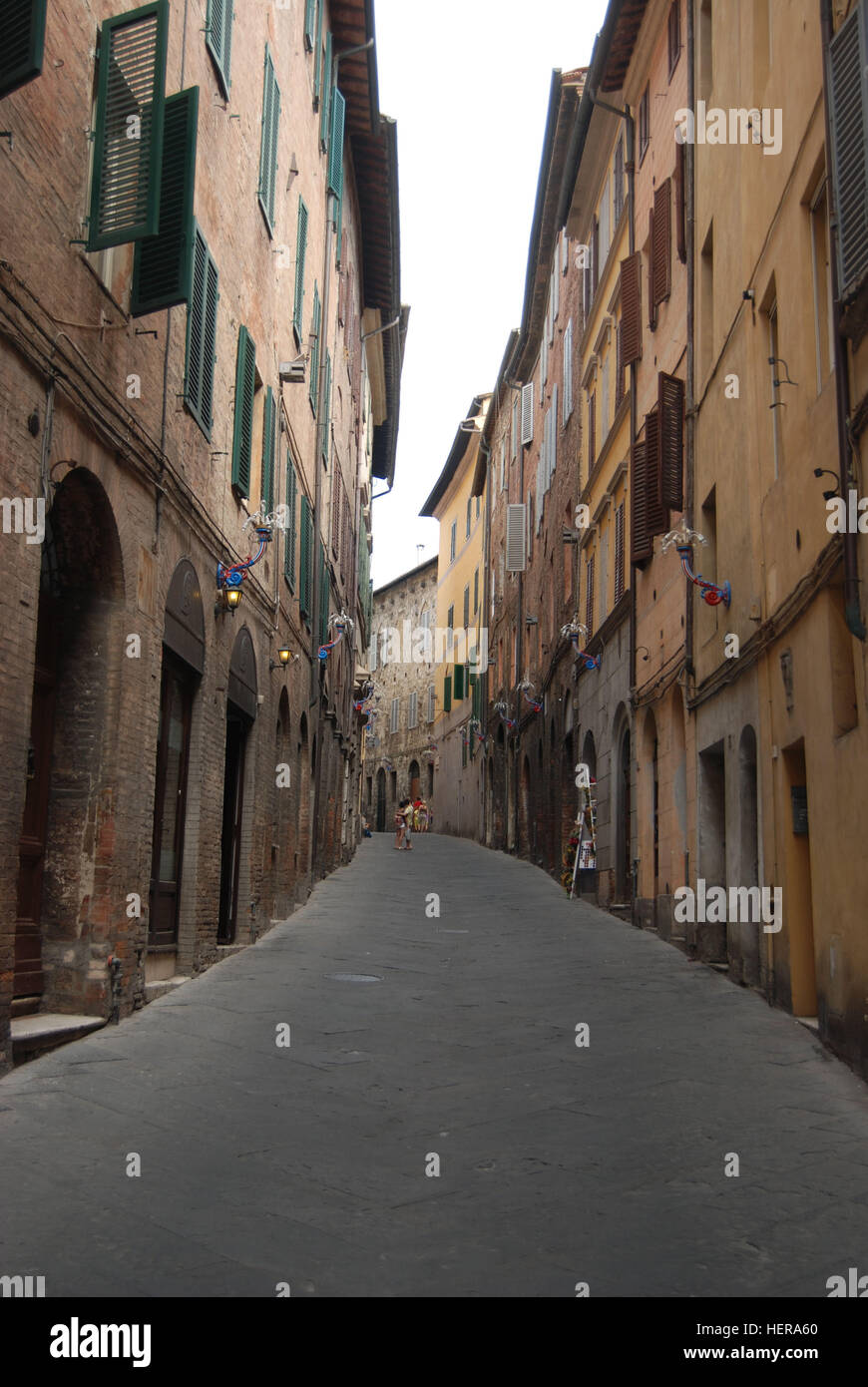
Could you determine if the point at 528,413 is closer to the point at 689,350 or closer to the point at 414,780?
the point at 689,350

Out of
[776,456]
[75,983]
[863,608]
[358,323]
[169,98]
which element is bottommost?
[75,983]

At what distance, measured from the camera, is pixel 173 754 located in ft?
→ 37.9

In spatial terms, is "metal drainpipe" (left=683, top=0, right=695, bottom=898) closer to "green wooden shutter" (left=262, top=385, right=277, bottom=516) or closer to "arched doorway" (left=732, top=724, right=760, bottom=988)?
"arched doorway" (left=732, top=724, right=760, bottom=988)

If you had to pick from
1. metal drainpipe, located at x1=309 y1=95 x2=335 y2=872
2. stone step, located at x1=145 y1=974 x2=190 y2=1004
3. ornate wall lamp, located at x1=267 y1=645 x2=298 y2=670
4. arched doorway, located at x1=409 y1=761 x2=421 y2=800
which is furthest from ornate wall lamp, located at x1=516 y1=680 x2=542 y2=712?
arched doorway, located at x1=409 y1=761 x2=421 y2=800

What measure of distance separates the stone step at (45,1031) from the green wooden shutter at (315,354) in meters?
13.1

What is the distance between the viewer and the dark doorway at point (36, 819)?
338 inches

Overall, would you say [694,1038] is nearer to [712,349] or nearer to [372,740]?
[712,349]

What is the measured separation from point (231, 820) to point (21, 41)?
948 centimetres

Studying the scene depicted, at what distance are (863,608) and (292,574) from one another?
11.3m

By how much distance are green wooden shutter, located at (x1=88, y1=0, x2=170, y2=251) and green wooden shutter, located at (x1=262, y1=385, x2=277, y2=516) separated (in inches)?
257

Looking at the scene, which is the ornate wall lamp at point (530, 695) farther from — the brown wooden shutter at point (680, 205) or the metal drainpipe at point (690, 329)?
the metal drainpipe at point (690, 329)
